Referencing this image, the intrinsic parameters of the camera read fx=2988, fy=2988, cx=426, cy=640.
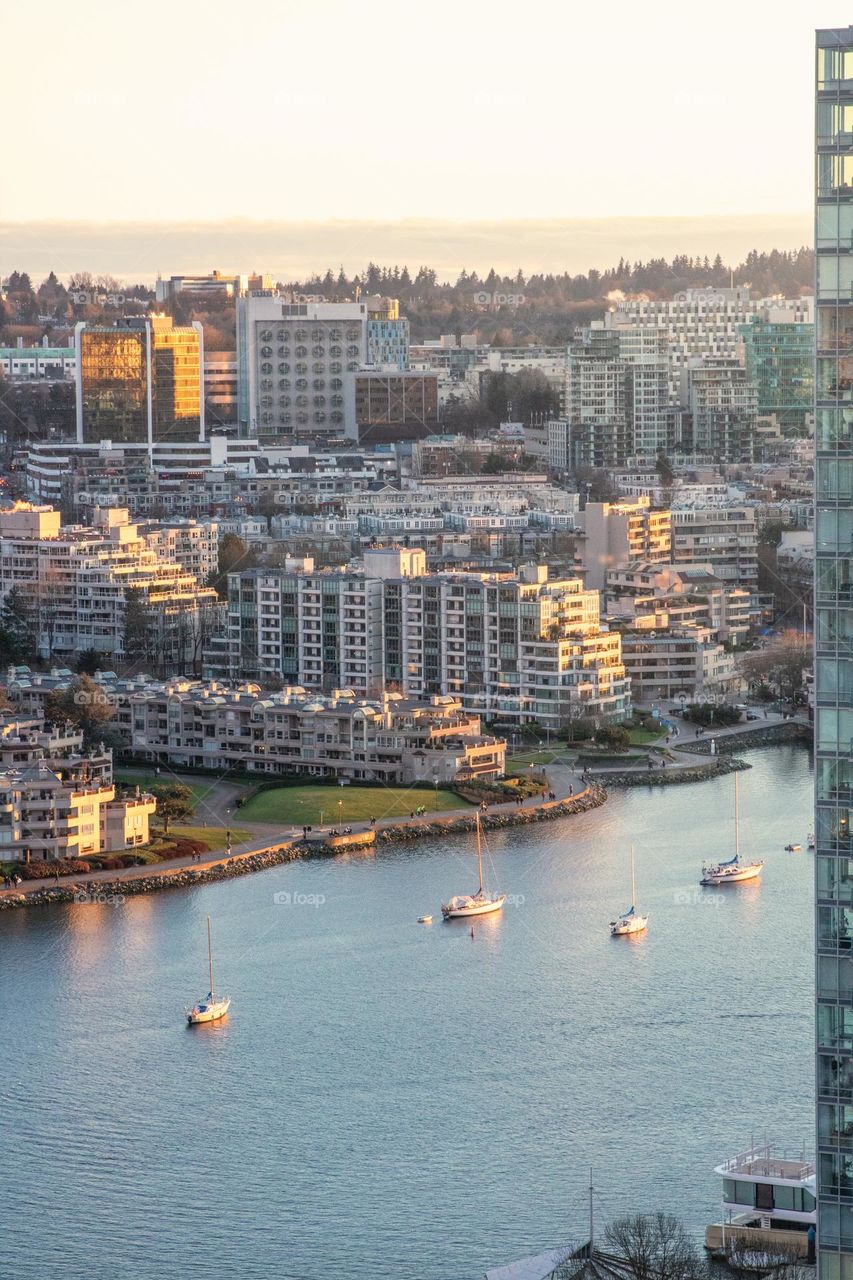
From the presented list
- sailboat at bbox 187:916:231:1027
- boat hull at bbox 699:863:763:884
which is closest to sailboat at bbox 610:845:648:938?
boat hull at bbox 699:863:763:884

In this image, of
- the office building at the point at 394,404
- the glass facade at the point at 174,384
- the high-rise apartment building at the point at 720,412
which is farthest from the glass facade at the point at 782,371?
the glass facade at the point at 174,384

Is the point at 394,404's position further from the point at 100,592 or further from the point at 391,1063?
the point at 391,1063

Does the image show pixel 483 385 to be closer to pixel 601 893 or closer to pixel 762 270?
pixel 762 270

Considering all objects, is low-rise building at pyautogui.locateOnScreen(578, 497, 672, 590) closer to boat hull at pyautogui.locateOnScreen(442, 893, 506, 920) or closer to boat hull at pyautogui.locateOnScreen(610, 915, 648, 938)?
boat hull at pyautogui.locateOnScreen(442, 893, 506, 920)

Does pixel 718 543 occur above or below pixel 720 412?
below

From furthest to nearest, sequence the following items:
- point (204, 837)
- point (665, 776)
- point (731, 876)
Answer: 1. point (665, 776)
2. point (204, 837)
3. point (731, 876)

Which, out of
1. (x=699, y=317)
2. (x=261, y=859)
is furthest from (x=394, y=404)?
(x=261, y=859)
